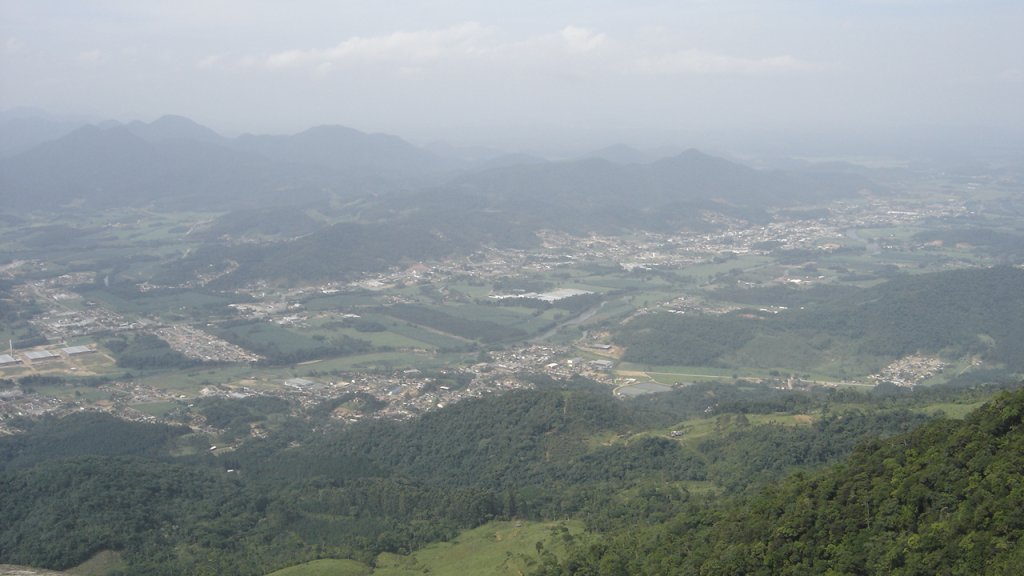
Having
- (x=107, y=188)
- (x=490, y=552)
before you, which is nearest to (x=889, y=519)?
(x=490, y=552)

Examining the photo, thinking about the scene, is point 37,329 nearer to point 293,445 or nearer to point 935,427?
point 293,445

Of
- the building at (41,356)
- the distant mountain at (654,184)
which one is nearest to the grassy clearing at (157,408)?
the building at (41,356)

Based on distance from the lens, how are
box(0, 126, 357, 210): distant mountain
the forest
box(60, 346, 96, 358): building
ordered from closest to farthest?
the forest → box(60, 346, 96, 358): building → box(0, 126, 357, 210): distant mountain

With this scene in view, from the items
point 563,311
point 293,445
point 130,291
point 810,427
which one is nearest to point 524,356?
point 563,311

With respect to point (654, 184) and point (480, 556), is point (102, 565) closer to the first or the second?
point (480, 556)

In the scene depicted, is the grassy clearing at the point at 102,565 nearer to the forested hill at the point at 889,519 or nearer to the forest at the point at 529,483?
the forest at the point at 529,483

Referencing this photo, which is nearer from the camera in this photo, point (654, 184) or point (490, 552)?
point (490, 552)

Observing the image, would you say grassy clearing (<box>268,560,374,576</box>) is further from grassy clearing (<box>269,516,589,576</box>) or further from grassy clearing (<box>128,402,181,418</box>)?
grassy clearing (<box>128,402,181,418</box>)

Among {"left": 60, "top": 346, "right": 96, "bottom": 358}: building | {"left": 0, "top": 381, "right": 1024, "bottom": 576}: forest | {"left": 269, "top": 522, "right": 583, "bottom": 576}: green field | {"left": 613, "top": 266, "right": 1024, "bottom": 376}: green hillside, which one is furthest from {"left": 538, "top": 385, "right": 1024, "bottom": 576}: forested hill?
{"left": 60, "top": 346, "right": 96, "bottom": 358}: building

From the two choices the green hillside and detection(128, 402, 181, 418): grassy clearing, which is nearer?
detection(128, 402, 181, 418): grassy clearing
